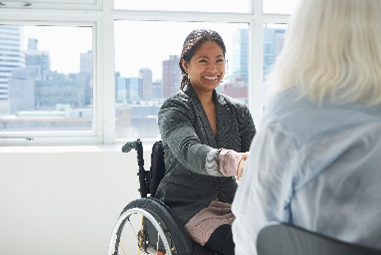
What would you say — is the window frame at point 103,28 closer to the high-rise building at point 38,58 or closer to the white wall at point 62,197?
the high-rise building at point 38,58

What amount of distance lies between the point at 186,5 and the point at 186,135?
1797 millimetres

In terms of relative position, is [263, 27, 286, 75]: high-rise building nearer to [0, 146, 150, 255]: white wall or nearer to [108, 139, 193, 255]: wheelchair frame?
[0, 146, 150, 255]: white wall

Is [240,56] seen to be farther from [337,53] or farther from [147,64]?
[337,53]

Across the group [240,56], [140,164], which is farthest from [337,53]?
[240,56]

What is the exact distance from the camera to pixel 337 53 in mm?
981

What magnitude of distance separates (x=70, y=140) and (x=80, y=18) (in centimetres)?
76

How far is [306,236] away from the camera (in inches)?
34.0

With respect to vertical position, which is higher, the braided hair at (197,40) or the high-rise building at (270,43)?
the high-rise building at (270,43)

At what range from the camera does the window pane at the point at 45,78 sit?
10.7ft

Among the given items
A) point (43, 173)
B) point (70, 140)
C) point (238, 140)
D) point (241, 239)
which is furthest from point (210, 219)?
point (70, 140)

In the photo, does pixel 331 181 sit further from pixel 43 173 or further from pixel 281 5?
pixel 281 5

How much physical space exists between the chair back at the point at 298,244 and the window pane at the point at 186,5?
8.32 ft

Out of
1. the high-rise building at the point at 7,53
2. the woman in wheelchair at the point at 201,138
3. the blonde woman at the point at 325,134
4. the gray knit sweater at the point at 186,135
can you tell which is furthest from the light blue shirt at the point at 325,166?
the high-rise building at the point at 7,53

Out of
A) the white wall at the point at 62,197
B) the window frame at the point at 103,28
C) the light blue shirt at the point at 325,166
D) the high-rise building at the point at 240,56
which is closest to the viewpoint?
Answer: the light blue shirt at the point at 325,166
